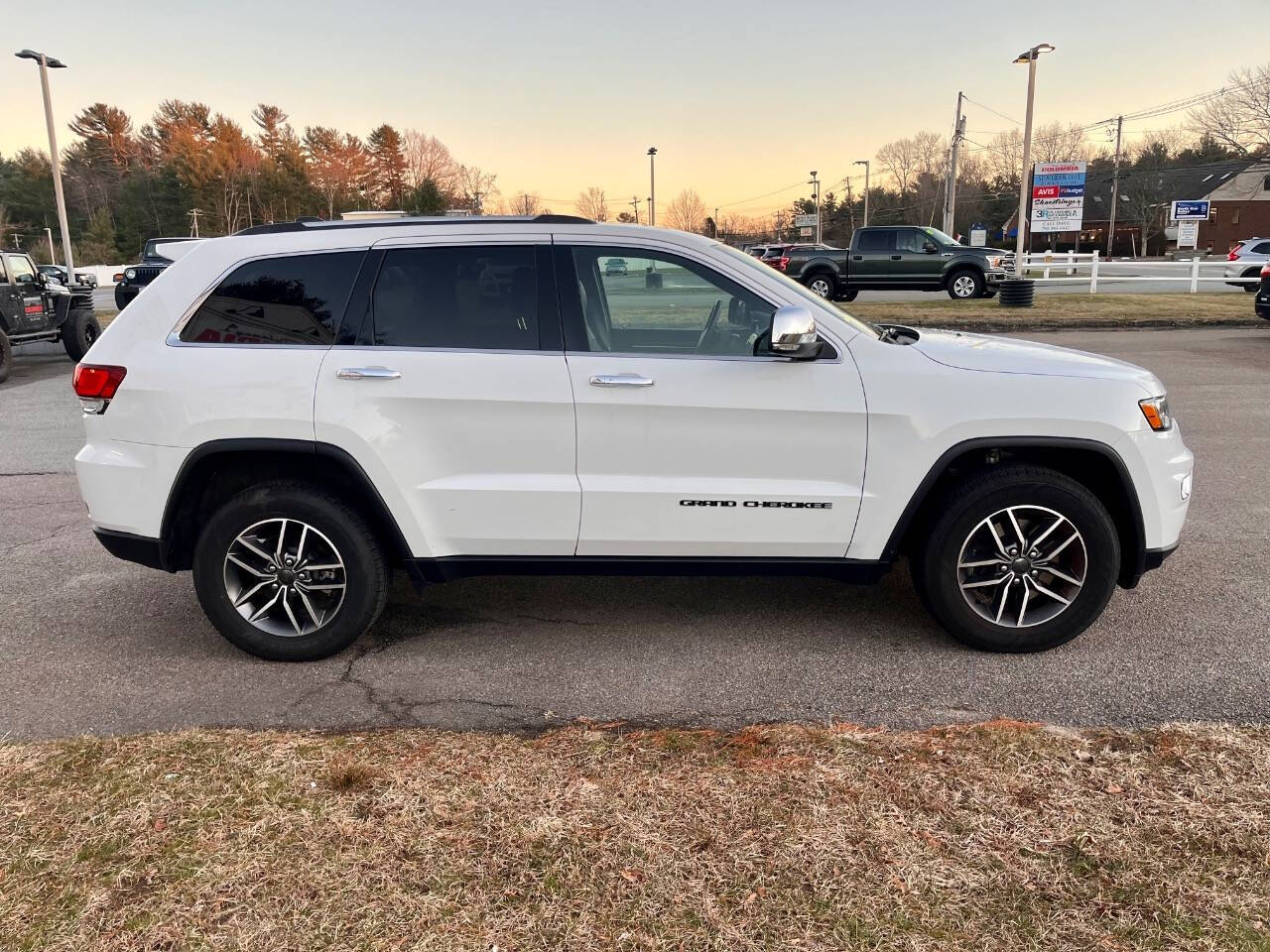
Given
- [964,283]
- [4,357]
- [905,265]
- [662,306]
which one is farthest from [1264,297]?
[4,357]

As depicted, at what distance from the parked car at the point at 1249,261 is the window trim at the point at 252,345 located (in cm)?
2922

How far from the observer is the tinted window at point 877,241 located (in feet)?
78.2

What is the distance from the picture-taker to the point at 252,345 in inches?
149

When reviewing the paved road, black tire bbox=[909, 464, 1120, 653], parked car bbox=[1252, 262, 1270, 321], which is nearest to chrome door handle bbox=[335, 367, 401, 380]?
the paved road

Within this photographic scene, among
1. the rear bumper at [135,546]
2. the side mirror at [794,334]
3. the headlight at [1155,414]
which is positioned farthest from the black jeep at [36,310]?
the headlight at [1155,414]

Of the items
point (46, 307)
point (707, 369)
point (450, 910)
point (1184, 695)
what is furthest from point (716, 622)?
point (46, 307)

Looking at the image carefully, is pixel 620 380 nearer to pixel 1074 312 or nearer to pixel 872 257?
pixel 1074 312

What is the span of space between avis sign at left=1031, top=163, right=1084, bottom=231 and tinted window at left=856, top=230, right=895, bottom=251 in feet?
36.5

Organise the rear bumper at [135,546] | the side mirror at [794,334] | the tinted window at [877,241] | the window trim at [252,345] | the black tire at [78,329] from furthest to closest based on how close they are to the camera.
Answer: the tinted window at [877,241]
the black tire at [78,329]
the rear bumper at [135,546]
the window trim at [252,345]
the side mirror at [794,334]

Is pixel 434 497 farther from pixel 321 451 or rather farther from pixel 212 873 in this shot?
pixel 212 873

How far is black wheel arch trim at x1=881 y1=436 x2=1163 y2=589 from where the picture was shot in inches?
146

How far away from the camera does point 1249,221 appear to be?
226ft

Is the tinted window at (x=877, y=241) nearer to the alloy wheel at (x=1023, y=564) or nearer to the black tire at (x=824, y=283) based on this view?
the black tire at (x=824, y=283)

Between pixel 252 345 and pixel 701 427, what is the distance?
6.24 feet
